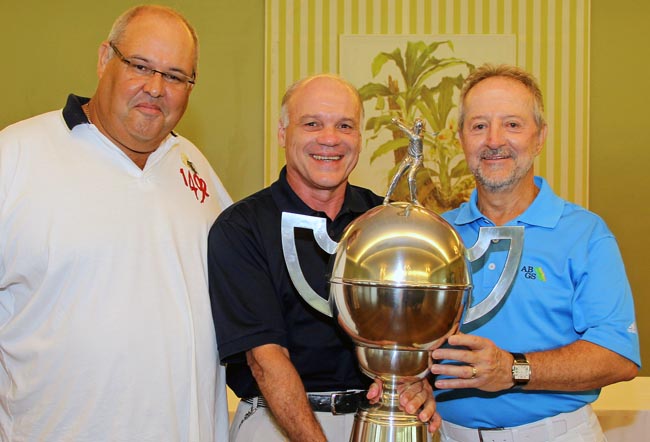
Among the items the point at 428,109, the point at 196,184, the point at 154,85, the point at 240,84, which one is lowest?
the point at 196,184

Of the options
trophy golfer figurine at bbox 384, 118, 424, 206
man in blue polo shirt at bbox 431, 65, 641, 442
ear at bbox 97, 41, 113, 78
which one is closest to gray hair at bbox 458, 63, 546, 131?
man in blue polo shirt at bbox 431, 65, 641, 442

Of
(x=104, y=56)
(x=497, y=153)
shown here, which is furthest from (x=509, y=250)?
(x=104, y=56)

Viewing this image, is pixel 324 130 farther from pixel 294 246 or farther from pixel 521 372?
pixel 521 372

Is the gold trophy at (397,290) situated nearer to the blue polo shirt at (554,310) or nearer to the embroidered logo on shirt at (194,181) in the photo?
the blue polo shirt at (554,310)

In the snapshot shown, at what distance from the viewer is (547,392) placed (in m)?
1.59

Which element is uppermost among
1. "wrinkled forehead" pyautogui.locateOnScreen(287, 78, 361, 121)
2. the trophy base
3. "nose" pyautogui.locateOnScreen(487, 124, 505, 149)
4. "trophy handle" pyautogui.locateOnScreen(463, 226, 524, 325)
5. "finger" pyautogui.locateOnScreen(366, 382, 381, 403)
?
"wrinkled forehead" pyautogui.locateOnScreen(287, 78, 361, 121)

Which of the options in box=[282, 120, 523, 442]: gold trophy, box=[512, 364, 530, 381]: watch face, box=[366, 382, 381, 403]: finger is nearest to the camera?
box=[282, 120, 523, 442]: gold trophy

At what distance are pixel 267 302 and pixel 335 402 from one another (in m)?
0.27

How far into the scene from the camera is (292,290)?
1646 mm

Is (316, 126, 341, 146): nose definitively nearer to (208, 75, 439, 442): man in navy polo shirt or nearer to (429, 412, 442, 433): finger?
(208, 75, 439, 442): man in navy polo shirt

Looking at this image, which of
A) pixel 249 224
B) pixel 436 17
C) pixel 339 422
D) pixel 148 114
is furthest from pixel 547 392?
pixel 436 17

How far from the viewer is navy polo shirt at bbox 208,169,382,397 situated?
1572 millimetres

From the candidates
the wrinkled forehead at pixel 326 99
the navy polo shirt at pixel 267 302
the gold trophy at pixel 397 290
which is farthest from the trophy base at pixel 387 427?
the wrinkled forehead at pixel 326 99

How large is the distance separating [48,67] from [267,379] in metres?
3.18
